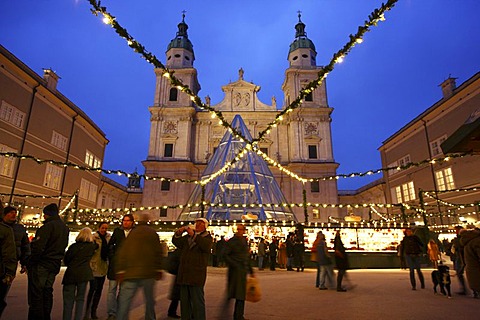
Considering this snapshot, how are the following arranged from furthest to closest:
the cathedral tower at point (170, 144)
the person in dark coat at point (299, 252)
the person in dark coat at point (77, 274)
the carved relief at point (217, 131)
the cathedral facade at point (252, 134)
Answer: the carved relief at point (217, 131), the cathedral facade at point (252, 134), the cathedral tower at point (170, 144), the person in dark coat at point (299, 252), the person in dark coat at point (77, 274)

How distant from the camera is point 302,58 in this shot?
130ft

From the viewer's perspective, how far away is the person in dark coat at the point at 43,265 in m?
3.74

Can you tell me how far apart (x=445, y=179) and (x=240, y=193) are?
18063 millimetres

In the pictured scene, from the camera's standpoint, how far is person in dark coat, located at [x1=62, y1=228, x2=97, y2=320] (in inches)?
156

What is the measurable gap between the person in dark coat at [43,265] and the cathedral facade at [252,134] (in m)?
29.1

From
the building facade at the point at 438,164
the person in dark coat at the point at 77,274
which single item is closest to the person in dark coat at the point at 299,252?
the building facade at the point at 438,164

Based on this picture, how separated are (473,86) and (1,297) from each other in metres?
27.6

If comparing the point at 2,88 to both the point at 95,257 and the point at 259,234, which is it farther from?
the point at 95,257

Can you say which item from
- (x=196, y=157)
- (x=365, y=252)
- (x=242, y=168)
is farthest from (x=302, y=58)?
(x=365, y=252)

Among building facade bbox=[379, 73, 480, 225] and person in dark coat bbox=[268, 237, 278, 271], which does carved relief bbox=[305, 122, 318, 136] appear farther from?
person in dark coat bbox=[268, 237, 278, 271]

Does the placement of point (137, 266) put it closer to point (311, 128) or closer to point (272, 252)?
point (272, 252)

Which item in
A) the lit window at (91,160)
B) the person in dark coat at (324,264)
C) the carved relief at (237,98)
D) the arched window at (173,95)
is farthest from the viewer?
the carved relief at (237,98)

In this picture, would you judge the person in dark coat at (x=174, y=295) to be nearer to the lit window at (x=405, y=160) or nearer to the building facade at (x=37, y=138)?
the building facade at (x=37, y=138)

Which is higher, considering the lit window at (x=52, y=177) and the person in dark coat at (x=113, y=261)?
the lit window at (x=52, y=177)
